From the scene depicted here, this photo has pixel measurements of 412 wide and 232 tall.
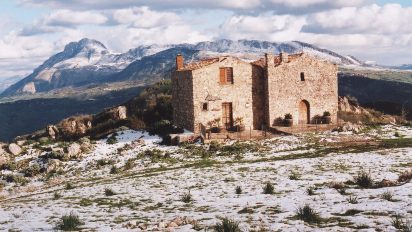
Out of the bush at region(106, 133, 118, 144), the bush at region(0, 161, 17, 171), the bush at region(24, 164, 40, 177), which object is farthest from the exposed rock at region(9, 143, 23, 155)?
the bush at region(106, 133, 118, 144)

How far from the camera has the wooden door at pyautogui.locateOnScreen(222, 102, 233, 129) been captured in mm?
41719

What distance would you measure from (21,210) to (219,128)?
78.5ft

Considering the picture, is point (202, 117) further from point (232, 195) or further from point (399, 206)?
point (399, 206)

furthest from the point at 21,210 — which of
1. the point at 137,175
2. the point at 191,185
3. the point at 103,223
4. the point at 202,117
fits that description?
the point at 202,117

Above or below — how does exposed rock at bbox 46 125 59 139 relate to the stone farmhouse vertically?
below

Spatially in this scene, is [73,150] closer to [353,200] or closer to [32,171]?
[32,171]

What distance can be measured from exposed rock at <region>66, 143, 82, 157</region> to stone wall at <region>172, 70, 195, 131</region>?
972 cm

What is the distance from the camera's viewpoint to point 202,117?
40.3 m

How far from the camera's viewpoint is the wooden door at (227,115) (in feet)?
137

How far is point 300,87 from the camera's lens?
4344cm

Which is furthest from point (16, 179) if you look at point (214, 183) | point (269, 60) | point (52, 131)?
point (269, 60)

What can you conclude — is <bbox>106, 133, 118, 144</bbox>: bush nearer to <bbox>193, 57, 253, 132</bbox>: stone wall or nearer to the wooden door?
<bbox>193, 57, 253, 132</bbox>: stone wall

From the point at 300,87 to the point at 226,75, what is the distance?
7.30 meters

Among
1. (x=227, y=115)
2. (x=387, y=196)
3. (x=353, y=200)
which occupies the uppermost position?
(x=227, y=115)
